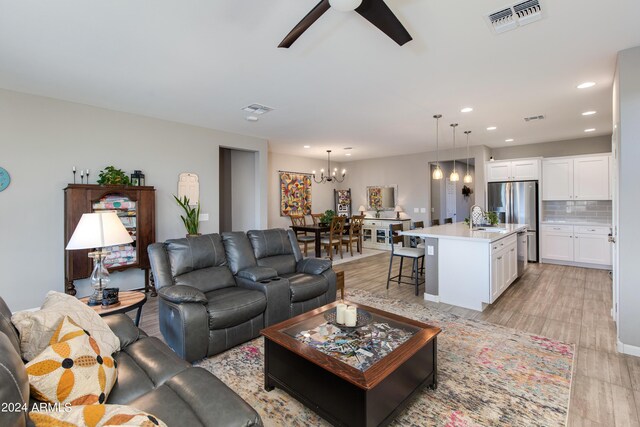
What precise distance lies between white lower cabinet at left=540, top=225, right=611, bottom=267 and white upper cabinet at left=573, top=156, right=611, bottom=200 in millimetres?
636

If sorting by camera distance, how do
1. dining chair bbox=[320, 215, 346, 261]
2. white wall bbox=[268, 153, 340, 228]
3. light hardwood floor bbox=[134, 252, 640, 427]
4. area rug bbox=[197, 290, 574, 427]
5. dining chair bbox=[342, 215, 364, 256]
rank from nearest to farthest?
1. area rug bbox=[197, 290, 574, 427]
2. light hardwood floor bbox=[134, 252, 640, 427]
3. dining chair bbox=[320, 215, 346, 261]
4. dining chair bbox=[342, 215, 364, 256]
5. white wall bbox=[268, 153, 340, 228]

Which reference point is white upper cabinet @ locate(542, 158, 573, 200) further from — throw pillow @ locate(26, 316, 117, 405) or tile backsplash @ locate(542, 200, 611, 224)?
throw pillow @ locate(26, 316, 117, 405)

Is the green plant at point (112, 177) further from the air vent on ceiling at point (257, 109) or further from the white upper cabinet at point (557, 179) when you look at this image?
the white upper cabinet at point (557, 179)

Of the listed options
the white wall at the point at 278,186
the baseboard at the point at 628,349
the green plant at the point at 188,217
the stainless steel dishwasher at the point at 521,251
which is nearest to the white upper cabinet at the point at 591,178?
the stainless steel dishwasher at the point at 521,251

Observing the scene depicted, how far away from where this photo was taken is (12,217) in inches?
139

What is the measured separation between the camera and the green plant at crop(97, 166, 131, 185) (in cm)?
397

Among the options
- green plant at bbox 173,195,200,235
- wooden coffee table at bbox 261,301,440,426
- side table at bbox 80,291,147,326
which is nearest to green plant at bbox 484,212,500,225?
wooden coffee table at bbox 261,301,440,426

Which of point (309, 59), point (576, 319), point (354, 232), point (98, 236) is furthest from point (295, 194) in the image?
point (576, 319)

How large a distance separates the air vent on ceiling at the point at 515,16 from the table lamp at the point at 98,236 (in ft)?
10.9

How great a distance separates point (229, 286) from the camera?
321cm

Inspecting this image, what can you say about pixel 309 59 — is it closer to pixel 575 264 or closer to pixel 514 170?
pixel 514 170

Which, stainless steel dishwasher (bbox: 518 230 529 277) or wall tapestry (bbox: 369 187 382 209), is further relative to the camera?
wall tapestry (bbox: 369 187 382 209)

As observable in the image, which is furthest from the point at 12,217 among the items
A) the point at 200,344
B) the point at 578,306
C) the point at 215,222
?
the point at 578,306

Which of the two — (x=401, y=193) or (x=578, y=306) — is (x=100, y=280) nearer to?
(x=578, y=306)
